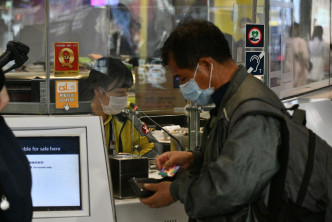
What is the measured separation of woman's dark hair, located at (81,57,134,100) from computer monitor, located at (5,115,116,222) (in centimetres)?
144

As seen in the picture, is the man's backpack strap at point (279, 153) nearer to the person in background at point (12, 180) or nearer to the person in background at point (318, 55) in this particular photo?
the person in background at point (12, 180)

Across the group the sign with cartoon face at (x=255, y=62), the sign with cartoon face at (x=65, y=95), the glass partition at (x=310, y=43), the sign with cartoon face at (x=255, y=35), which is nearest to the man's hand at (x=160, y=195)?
the sign with cartoon face at (x=65, y=95)

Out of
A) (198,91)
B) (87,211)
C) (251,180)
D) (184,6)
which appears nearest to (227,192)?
(251,180)

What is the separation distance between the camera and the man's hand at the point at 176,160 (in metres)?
2.65

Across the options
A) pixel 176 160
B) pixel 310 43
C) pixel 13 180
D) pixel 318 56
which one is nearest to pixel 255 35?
pixel 176 160

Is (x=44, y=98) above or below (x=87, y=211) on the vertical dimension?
above

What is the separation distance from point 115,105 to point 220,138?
6.51ft

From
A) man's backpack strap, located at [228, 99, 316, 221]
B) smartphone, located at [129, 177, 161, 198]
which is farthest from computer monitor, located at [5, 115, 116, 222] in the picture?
man's backpack strap, located at [228, 99, 316, 221]

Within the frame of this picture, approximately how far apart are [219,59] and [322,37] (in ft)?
37.6

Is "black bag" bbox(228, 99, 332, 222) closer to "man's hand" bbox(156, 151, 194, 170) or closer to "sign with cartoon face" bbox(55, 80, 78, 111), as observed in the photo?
"man's hand" bbox(156, 151, 194, 170)

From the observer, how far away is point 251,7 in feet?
15.5

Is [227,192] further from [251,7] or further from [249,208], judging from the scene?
[251,7]

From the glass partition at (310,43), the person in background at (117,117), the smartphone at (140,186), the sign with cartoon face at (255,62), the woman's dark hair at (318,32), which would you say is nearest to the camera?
the smartphone at (140,186)

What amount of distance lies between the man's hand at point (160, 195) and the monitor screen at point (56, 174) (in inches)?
11.1
